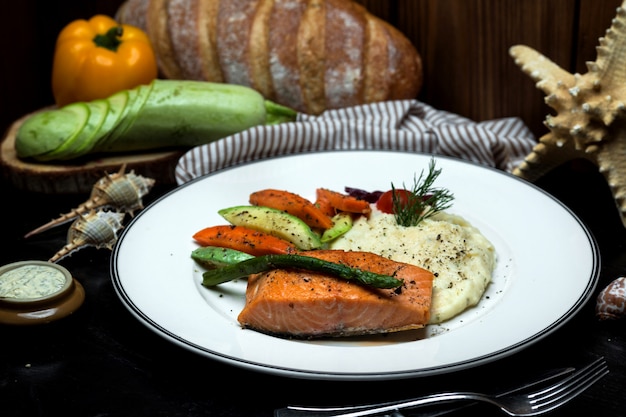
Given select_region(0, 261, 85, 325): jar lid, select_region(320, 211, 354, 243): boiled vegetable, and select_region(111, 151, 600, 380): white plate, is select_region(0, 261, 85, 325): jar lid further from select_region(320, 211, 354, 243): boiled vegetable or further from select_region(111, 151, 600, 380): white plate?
select_region(320, 211, 354, 243): boiled vegetable

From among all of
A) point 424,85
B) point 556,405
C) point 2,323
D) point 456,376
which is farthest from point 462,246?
point 424,85

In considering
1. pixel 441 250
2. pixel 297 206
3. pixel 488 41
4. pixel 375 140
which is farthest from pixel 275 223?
pixel 488 41

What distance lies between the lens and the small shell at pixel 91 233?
2.47 m

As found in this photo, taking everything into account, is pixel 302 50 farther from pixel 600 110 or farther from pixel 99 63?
pixel 600 110

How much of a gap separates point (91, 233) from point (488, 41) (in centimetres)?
195

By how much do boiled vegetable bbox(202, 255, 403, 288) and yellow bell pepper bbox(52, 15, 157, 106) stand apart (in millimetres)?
1644

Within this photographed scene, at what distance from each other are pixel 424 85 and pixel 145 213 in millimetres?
1774

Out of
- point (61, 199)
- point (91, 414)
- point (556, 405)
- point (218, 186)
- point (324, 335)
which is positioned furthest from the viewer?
point (61, 199)

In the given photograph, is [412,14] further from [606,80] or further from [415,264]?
[415,264]

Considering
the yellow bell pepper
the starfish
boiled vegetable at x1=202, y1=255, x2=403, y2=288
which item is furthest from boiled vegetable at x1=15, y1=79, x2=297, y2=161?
the starfish

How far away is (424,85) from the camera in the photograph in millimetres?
3756

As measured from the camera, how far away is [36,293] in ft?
6.77

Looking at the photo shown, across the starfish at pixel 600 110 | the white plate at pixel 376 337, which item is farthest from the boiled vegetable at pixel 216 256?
the starfish at pixel 600 110

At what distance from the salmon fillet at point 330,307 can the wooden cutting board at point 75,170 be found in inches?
55.7
